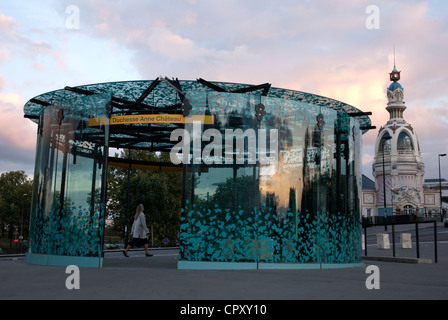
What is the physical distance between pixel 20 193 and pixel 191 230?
8461 cm

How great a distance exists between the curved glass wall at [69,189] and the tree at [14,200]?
249ft

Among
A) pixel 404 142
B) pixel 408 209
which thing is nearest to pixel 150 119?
pixel 408 209

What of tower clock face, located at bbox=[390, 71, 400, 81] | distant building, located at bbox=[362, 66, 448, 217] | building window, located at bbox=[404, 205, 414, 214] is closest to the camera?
building window, located at bbox=[404, 205, 414, 214]

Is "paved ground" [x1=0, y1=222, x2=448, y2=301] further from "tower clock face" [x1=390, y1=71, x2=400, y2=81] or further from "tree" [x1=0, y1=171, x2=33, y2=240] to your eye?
"tower clock face" [x1=390, y1=71, x2=400, y2=81]

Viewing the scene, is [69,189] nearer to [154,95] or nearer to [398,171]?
[154,95]

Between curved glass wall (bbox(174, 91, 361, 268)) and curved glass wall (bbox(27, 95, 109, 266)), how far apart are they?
2.63 meters

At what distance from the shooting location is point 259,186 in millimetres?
11875

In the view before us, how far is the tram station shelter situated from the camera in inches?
457

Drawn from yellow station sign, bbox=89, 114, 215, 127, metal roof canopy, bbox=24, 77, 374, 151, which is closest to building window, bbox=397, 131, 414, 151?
metal roof canopy, bbox=24, 77, 374, 151

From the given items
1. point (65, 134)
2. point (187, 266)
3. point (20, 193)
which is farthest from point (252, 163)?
point (20, 193)
